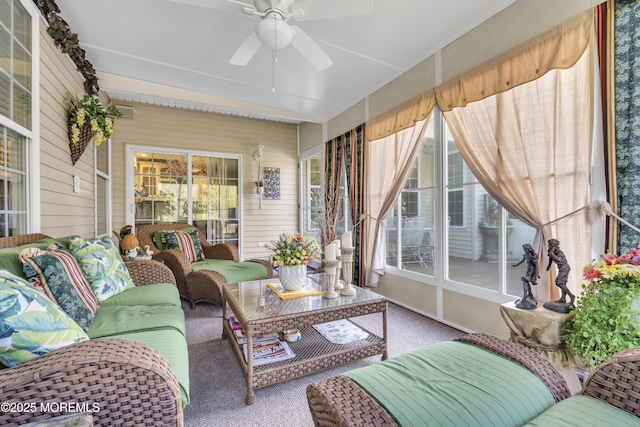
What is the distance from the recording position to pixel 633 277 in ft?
4.68

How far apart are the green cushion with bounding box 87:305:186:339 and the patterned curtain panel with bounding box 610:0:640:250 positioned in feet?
8.93

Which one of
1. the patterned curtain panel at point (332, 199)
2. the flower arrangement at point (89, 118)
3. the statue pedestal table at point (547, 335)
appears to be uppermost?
the flower arrangement at point (89, 118)

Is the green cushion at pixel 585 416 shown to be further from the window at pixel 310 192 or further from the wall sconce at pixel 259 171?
the wall sconce at pixel 259 171

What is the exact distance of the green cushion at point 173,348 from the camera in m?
1.21

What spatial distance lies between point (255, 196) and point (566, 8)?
4972mm

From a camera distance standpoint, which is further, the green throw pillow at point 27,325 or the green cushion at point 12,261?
the green cushion at point 12,261

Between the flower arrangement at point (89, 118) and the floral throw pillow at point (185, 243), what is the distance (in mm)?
Answer: 1413

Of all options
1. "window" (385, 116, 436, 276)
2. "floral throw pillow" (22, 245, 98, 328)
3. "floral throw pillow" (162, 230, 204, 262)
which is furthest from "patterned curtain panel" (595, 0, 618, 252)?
"floral throw pillow" (162, 230, 204, 262)

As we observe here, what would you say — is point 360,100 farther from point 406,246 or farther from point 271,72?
point 406,246

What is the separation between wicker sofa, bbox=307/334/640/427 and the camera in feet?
3.07

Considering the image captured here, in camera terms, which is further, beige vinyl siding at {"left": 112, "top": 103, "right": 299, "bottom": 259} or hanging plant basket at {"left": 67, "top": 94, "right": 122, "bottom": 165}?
beige vinyl siding at {"left": 112, "top": 103, "right": 299, "bottom": 259}

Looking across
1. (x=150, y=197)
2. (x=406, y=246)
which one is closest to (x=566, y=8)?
(x=406, y=246)

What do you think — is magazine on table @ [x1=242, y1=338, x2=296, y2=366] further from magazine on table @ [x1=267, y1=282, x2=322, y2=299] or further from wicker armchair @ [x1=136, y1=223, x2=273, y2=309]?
wicker armchair @ [x1=136, y1=223, x2=273, y2=309]

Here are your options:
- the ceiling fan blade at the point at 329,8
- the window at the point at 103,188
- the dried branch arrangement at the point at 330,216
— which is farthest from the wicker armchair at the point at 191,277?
the ceiling fan blade at the point at 329,8
